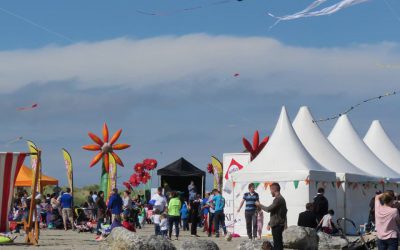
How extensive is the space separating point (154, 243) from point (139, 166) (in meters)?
29.8

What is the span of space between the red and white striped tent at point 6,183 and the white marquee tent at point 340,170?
1154 cm

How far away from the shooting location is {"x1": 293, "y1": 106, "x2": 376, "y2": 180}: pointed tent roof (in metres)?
26.9

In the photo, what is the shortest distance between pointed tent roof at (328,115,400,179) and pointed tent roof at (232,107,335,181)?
4.39 metres

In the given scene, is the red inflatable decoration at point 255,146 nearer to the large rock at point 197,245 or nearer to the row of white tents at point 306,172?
the row of white tents at point 306,172

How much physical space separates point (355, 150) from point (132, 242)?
656 inches

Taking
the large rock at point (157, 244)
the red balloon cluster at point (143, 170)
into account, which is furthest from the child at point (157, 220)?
the red balloon cluster at point (143, 170)

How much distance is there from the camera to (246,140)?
102 ft

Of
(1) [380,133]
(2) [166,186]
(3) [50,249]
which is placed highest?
(1) [380,133]

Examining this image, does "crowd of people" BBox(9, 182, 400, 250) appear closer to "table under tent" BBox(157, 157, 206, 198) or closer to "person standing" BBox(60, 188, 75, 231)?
"person standing" BBox(60, 188, 75, 231)

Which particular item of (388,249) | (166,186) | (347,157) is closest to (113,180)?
(166,186)

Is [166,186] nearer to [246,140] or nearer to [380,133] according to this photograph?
[246,140]

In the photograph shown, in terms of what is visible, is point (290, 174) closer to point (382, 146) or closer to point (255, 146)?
point (255, 146)

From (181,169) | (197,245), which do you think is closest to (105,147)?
(181,169)

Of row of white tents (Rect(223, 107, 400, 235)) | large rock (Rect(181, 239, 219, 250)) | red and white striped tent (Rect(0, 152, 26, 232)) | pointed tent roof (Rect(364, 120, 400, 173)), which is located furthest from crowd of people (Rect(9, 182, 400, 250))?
pointed tent roof (Rect(364, 120, 400, 173))
